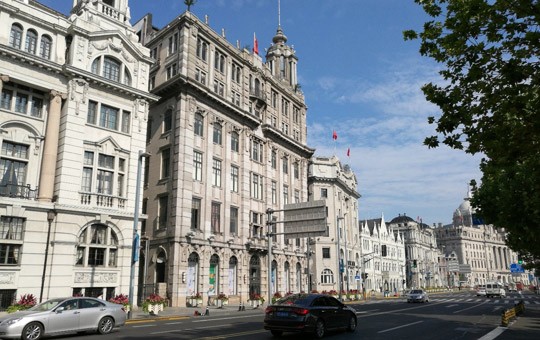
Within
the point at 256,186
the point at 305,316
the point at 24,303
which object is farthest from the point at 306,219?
the point at 24,303

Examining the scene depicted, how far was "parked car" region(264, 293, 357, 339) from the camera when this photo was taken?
1437 cm

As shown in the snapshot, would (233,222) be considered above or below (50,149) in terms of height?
below

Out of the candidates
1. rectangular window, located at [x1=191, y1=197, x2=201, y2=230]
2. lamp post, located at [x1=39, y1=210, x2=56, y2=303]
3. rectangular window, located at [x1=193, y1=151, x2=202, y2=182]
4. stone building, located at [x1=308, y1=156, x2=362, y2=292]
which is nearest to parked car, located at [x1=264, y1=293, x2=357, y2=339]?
lamp post, located at [x1=39, y1=210, x2=56, y2=303]

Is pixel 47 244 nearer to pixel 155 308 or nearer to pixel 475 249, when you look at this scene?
pixel 155 308

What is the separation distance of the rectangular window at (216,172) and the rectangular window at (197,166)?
1934mm

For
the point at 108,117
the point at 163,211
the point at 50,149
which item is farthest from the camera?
the point at 163,211

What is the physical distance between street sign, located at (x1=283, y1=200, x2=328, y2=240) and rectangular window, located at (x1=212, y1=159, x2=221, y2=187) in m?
10.9

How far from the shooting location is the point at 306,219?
32.0 metres

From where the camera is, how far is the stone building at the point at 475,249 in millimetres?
172500

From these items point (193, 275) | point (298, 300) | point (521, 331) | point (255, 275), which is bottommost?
point (521, 331)

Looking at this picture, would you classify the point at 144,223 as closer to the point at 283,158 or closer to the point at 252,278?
the point at 252,278

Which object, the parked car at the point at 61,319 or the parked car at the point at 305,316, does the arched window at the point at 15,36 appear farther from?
the parked car at the point at 305,316

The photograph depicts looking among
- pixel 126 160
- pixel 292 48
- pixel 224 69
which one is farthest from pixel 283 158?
pixel 126 160

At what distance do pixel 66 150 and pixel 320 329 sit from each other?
68.0 ft
